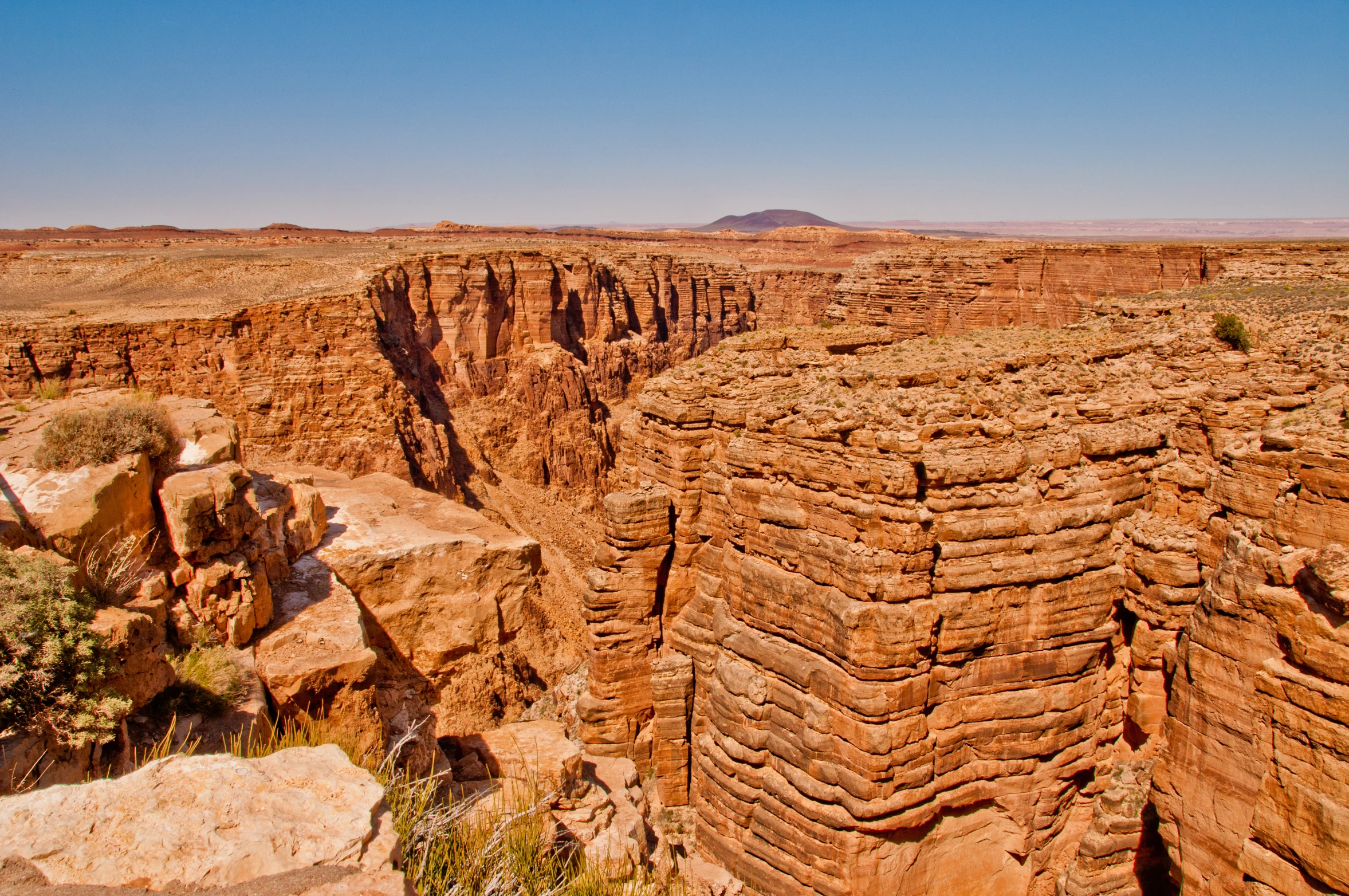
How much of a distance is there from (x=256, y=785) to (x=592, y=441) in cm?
3556

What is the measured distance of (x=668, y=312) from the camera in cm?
5862

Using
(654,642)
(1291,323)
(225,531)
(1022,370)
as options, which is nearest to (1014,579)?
(1022,370)

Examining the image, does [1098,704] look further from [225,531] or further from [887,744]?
[225,531]

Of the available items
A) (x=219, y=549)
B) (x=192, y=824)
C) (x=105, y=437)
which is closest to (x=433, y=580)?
(x=219, y=549)

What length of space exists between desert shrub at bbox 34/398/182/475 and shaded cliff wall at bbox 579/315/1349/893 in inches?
241

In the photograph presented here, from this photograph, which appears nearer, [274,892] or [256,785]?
[274,892]

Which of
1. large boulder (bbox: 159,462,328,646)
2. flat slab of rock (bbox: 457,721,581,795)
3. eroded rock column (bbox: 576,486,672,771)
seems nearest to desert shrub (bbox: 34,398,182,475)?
large boulder (bbox: 159,462,328,646)

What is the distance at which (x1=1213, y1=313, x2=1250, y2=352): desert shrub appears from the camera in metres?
12.8

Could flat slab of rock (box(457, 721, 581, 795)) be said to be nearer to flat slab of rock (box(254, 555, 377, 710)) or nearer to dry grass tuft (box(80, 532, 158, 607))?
flat slab of rock (box(254, 555, 377, 710))

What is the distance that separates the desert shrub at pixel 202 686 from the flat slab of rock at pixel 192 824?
7.22ft

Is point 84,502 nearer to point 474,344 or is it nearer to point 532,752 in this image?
point 532,752

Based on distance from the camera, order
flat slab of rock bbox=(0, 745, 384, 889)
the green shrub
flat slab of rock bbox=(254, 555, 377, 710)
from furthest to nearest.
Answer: flat slab of rock bbox=(254, 555, 377, 710)
the green shrub
flat slab of rock bbox=(0, 745, 384, 889)

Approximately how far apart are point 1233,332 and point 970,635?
28.3 ft

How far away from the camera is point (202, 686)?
6.61m
